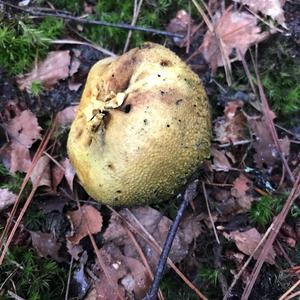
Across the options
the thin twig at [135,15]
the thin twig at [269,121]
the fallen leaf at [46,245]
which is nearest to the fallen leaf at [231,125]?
Result: the thin twig at [269,121]

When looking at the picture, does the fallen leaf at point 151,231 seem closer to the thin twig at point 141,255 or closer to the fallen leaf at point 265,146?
the thin twig at point 141,255

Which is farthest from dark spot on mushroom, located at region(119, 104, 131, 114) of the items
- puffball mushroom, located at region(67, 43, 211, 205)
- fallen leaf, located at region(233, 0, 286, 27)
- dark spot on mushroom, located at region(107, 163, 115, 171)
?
fallen leaf, located at region(233, 0, 286, 27)

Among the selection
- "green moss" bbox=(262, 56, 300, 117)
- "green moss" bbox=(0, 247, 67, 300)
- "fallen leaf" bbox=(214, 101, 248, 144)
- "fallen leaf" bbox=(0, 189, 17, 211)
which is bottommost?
"green moss" bbox=(0, 247, 67, 300)

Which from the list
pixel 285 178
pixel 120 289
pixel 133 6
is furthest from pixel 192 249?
pixel 133 6

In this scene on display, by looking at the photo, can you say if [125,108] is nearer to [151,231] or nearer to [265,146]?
[151,231]

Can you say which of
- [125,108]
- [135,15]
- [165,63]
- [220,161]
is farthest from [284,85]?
[125,108]

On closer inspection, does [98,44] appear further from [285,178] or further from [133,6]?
[285,178]

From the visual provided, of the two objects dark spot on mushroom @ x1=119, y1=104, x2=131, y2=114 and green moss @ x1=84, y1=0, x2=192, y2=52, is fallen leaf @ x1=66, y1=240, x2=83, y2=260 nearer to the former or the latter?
dark spot on mushroom @ x1=119, y1=104, x2=131, y2=114
